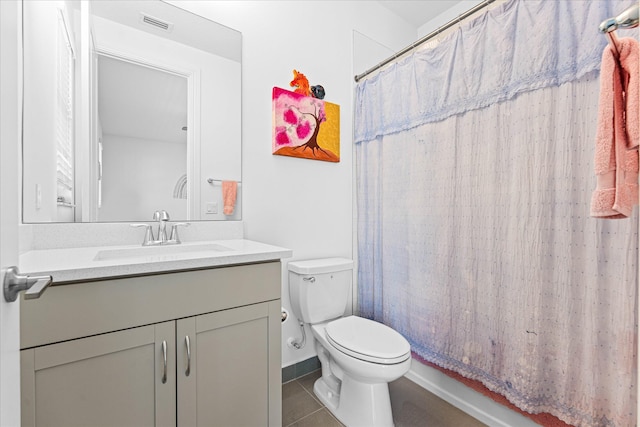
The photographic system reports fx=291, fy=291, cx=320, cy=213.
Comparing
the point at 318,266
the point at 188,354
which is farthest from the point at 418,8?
the point at 188,354

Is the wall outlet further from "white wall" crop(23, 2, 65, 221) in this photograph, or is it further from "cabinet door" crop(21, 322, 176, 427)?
"cabinet door" crop(21, 322, 176, 427)

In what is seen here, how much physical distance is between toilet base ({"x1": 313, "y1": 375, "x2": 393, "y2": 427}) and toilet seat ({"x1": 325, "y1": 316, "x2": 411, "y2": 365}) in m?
0.20

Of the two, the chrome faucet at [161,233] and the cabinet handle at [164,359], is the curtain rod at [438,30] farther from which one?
the cabinet handle at [164,359]

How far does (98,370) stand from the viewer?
0.84 m

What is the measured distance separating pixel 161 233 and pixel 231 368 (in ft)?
2.27

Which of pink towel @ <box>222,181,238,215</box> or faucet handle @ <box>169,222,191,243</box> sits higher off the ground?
pink towel @ <box>222,181,238,215</box>

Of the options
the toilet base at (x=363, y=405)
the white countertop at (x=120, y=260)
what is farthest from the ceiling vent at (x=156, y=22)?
the toilet base at (x=363, y=405)

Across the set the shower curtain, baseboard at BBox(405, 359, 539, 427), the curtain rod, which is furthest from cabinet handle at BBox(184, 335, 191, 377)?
the curtain rod

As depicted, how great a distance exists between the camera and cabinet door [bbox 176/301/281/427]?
0.97 metres

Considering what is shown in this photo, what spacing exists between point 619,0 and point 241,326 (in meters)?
1.69

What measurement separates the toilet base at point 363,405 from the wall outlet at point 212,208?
1086mm

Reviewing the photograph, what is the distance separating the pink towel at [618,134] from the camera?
773 mm

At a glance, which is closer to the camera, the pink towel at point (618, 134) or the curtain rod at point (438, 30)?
the pink towel at point (618, 134)

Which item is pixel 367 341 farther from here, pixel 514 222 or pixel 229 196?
pixel 229 196
